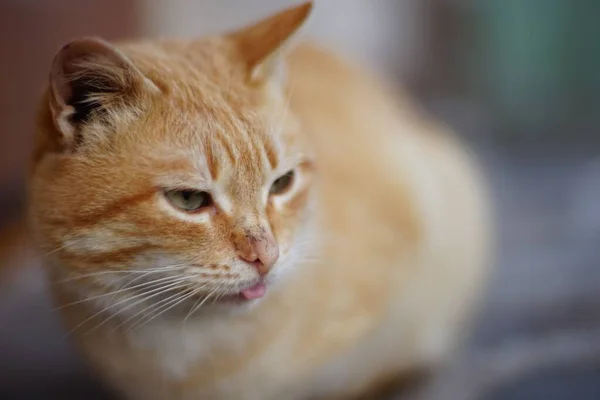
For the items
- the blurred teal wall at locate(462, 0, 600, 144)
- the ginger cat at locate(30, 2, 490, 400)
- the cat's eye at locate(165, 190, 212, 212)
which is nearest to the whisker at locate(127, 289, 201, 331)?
the ginger cat at locate(30, 2, 490, 400)

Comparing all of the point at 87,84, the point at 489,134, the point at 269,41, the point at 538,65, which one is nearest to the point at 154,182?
the point at 87,84

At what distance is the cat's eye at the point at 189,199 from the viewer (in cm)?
92

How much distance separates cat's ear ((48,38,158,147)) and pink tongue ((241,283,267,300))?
12.0 inches

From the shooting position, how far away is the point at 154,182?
913mm

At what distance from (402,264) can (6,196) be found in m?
1.32

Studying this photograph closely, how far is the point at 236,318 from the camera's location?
1075mm

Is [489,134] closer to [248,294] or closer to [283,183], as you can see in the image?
[283,183]

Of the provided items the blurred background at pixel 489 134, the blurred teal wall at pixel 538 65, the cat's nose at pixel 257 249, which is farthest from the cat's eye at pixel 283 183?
the blurred teal wall at pixel 538 65

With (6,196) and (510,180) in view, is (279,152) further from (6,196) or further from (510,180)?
(510,180)

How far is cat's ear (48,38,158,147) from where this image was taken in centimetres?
86

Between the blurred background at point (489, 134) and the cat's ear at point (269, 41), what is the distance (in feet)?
1.43

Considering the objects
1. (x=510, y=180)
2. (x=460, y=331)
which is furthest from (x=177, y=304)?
(x=510, y=180)

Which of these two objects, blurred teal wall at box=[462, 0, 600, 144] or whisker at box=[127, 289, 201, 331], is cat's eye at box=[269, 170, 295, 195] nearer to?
whisker at box=[127, 289, 201, 331]

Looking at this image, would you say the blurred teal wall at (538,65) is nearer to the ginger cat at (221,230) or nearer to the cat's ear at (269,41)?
the ginger cat at (221,230)
